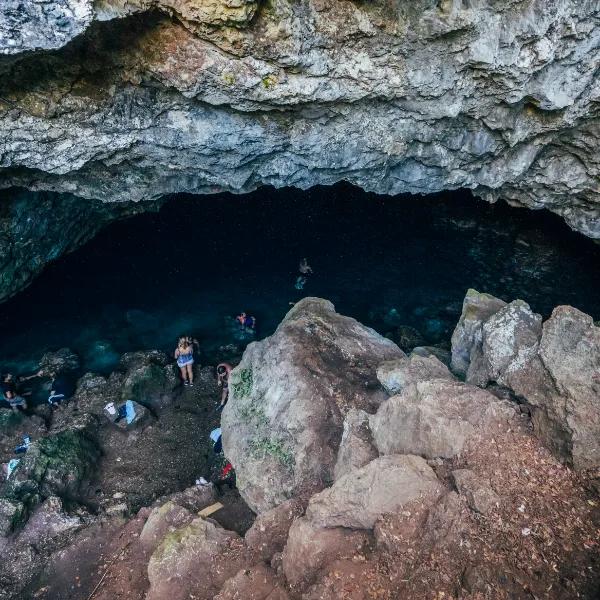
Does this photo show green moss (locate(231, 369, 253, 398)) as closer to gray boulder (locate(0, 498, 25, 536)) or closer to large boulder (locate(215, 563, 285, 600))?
large boulder (locate(215, 563, 285, 600))

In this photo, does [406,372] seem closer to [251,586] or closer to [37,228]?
[251,586]

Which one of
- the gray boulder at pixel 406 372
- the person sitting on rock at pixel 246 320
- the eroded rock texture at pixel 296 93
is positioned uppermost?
the eroded rock texture at pixel 296 93

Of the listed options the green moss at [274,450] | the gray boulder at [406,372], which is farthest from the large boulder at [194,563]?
the gray boulder at [406,372]

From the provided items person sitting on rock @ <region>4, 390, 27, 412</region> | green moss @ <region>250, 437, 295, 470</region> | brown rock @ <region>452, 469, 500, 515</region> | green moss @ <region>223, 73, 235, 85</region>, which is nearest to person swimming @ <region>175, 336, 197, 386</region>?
person sitting on rock @ <region>4, 390, 27, 412</region>

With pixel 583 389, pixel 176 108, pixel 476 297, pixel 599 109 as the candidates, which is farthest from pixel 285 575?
pixel 599 109

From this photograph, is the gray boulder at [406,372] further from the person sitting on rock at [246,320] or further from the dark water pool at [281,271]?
the person sitting on rock at [246,320]

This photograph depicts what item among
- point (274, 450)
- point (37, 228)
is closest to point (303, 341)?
point (274, 450)

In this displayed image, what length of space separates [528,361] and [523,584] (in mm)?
3722

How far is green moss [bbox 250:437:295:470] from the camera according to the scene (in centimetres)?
888

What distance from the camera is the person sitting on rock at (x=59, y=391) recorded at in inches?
505

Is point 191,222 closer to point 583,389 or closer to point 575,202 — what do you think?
point 575,202

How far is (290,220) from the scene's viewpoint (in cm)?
1833

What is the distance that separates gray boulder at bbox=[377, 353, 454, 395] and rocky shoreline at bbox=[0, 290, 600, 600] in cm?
4

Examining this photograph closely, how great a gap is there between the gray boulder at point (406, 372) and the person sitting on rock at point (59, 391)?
9.10 meters
